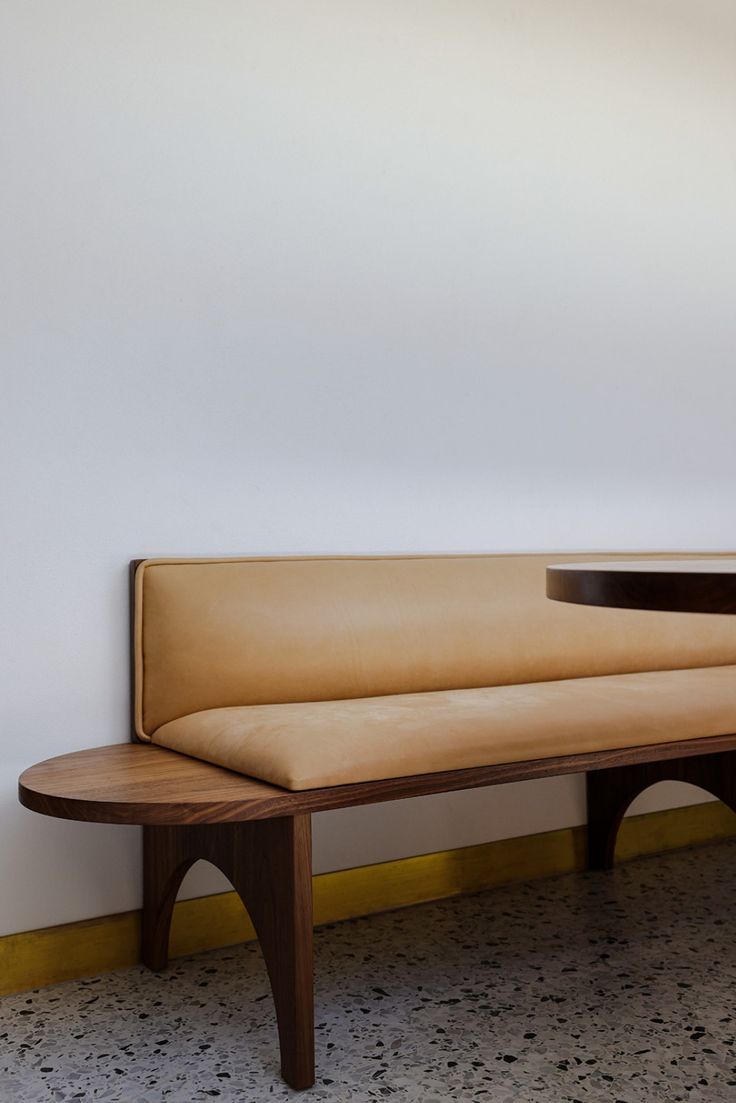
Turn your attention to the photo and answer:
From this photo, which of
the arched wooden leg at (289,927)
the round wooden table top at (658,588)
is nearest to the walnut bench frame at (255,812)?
the arched wooden leg at (289,927)

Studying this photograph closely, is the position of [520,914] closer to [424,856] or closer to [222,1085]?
[424,856]

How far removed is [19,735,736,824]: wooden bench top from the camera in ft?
5.27

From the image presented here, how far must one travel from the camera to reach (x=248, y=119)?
7.96 feet

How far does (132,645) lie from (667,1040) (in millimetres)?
1293

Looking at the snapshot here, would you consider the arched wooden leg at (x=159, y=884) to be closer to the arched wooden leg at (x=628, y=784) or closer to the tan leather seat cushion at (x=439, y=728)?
the tan leather seat cushion at (x=439, y=728)

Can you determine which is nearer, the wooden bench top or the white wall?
the wooden bench top

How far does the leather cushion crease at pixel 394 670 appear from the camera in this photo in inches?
72.3

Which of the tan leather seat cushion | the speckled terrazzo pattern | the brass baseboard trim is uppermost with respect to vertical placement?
the tan leather seat cushion

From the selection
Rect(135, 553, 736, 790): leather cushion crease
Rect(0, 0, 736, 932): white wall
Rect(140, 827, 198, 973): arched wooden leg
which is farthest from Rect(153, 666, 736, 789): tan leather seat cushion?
Rect(0, 0, 736, 932): white wall

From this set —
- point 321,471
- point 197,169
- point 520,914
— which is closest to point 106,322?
point 197,169

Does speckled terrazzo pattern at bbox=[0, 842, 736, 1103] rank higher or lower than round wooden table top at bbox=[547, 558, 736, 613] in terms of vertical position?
lower

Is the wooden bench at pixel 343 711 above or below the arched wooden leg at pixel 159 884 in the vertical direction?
above

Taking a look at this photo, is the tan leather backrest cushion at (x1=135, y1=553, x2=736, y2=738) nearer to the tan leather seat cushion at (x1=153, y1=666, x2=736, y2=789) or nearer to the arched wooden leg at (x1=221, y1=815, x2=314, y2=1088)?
the tan leather seat cushion at (x1=153, y1=666, x2=736, y2=789)

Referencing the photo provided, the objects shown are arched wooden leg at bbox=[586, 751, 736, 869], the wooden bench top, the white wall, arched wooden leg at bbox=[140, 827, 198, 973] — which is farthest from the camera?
arched wooden leg at bbox=[586, 751, 736, 869]
